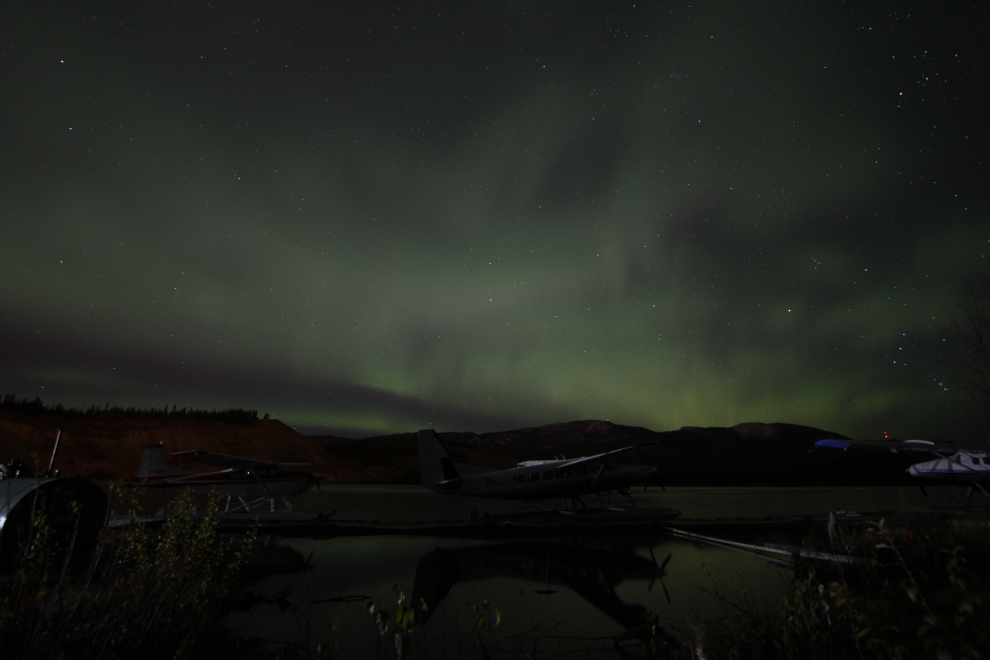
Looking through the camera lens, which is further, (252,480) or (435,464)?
(435,464)

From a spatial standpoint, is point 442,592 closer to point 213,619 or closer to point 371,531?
point 213,619

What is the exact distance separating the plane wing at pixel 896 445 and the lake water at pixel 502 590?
14.7 feet

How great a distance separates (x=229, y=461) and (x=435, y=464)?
10513mm

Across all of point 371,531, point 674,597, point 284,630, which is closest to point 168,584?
point 284,630

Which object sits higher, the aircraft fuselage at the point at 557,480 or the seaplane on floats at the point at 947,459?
the seaplane on floats at the point at 947,459

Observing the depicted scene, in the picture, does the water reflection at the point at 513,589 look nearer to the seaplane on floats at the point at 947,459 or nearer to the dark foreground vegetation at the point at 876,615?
the dark foreground vegetation at the point at 876,615

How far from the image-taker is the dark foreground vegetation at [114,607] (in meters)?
4.17

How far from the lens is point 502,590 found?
13.0 m

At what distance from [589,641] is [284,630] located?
5.91 metres

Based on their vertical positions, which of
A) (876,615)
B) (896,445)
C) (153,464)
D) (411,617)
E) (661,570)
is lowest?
(661,570)

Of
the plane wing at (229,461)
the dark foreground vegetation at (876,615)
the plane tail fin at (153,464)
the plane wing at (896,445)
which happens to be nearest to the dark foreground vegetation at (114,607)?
the dark foreground vegetation at (876,615)

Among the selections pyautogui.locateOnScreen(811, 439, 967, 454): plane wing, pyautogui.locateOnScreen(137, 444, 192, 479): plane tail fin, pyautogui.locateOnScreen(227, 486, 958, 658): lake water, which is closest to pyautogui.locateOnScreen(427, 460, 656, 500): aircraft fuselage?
pyautogui.locateOnScreen(227, 486, 958, 658): lake water

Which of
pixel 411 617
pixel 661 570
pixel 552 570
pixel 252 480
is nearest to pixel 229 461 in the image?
pixel 252 480

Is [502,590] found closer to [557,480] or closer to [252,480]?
[557,480]
